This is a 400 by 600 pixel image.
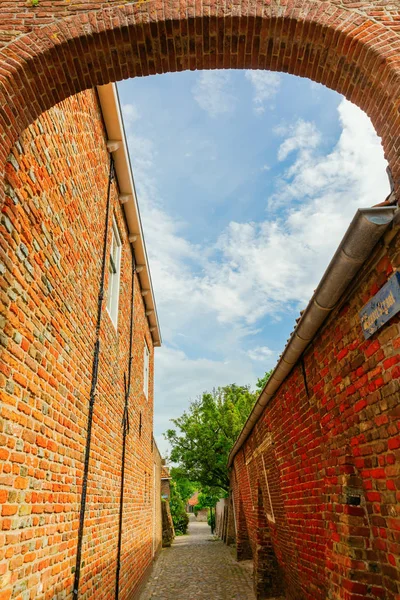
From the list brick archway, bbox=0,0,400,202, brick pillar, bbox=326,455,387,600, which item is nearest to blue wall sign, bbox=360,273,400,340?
brick archway, bbox=0,0,400,202

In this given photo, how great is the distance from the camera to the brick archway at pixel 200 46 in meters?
2.67

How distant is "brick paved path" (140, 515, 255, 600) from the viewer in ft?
27.8

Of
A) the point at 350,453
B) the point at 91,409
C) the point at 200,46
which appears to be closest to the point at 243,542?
the point at 91,409

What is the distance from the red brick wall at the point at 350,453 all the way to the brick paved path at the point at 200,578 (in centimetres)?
423

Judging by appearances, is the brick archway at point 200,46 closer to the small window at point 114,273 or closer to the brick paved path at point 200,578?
the small window at point 114,273

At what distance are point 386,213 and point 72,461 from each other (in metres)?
3.50

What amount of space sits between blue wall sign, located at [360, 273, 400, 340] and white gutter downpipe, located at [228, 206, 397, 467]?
0.87ft

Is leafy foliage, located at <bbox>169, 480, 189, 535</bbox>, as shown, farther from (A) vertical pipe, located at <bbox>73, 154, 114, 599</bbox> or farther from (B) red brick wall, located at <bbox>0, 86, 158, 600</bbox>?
(A) vertical pipe, located at <bbox>73, 154, 114, 599</bbox>

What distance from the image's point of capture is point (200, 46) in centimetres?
302

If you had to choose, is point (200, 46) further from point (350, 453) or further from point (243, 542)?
point (243, 542)

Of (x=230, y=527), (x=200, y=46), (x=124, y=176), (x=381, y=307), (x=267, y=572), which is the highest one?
(x=124, y=176)

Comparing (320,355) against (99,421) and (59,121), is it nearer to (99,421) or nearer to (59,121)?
(99,421)

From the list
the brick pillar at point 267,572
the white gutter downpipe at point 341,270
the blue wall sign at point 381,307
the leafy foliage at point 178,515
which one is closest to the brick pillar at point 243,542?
the brick pillar at point 267,572

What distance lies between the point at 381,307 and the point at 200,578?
10816mm
